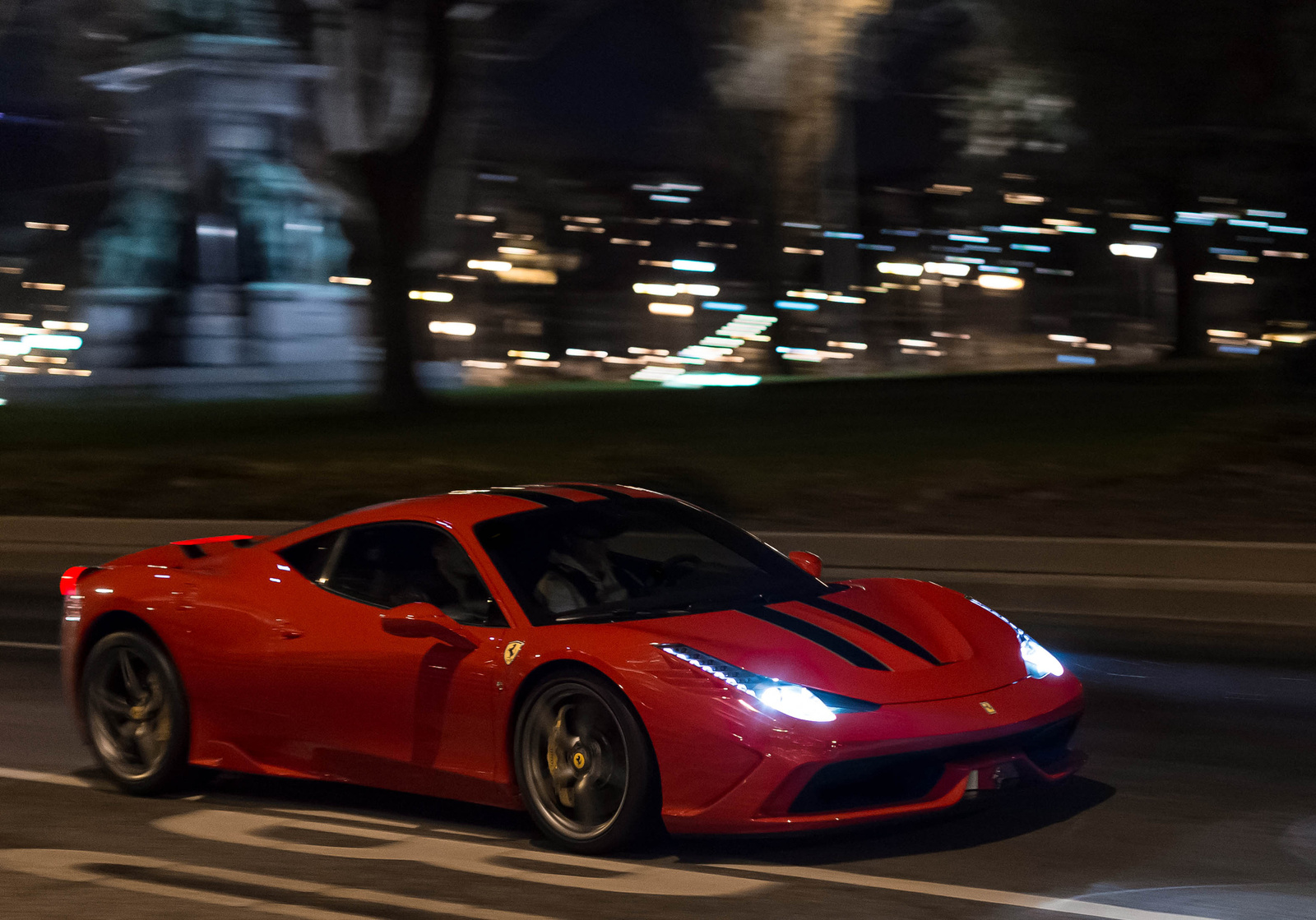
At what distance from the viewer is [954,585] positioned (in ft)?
42.7

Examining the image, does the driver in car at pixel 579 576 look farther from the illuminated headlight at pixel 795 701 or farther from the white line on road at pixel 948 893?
the white line on road at pixel 948 893

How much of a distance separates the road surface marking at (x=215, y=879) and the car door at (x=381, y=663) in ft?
2.44

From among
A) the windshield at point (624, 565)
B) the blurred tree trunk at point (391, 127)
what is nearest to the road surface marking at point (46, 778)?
the windshield at point (624, 565)

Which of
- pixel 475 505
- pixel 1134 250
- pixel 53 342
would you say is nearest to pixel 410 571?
pixel 475 505

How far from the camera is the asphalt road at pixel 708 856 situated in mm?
5344

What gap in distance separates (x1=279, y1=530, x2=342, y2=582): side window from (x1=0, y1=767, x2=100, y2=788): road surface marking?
1.35 m

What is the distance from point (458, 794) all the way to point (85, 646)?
2.19 meters

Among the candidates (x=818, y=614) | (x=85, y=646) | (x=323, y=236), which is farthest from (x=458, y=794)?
(x=323, y=236)

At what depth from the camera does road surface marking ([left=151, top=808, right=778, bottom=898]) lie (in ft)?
18.4

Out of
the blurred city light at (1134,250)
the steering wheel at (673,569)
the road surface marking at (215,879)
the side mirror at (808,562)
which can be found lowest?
the road surface marking at (215,879)

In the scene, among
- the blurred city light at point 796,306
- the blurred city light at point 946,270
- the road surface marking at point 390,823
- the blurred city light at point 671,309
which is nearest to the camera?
the road surface marking at point 390,823

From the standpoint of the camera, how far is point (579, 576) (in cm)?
662

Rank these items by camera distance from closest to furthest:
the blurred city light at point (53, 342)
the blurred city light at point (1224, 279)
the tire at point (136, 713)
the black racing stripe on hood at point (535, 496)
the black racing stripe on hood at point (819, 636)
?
1. the black racing stripe on hood at point (819, 636)
2. the black racing stripe on hood at point (535, 496)
3. the tire at point (136, 713)
4. the blurred city light at point (1224, 279)
5. the blurred city light at point (53, 342)

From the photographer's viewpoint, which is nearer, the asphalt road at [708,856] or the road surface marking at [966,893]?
the road surface marking at [966,893]
